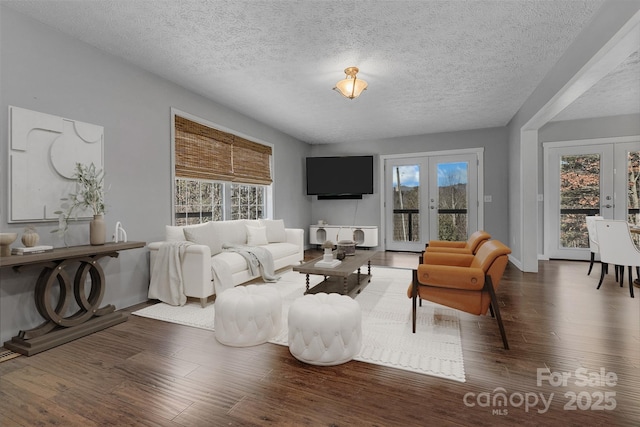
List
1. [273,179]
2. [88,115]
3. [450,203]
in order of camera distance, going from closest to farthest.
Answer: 1. [88,115]
2. [273,179]
3. [450,203]

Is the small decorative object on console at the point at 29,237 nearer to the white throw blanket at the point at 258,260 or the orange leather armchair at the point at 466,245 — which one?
the white throw blanket at the point at 258,260

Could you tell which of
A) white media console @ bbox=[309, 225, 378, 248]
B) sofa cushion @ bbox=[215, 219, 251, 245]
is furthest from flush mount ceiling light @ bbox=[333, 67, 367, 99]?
white media console @ bbox=[309, 225, 378, 248]

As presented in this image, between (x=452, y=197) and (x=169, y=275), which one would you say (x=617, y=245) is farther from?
(x=169, y=275)

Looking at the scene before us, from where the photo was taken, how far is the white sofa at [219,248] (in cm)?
329

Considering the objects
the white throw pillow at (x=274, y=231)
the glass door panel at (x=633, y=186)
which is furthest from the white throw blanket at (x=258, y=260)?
the glass door panel at (x=633, y=186)

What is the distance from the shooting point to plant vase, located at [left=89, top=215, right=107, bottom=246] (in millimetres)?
2799

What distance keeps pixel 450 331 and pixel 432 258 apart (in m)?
0.92

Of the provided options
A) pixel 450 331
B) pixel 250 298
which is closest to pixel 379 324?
pixel 450 331

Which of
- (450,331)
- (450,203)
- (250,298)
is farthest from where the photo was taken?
(450,203)

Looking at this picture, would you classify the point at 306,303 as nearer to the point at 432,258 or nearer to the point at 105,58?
the point at 432,258

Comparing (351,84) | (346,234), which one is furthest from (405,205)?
(351,84)

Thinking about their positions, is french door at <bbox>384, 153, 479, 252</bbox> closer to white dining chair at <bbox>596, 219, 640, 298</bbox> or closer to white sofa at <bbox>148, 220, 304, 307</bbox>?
white dining chair at <bbox>596, 219, 640, 298</bbox>

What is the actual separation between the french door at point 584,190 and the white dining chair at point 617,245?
7.61ft

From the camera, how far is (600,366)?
203 cm
